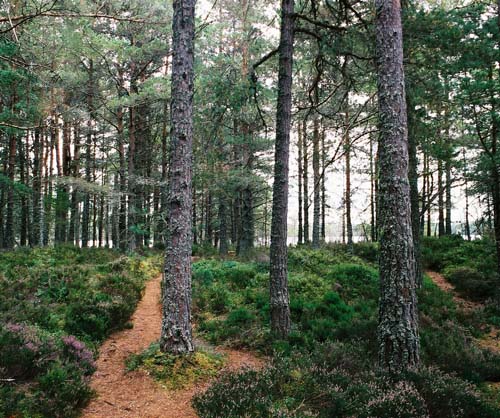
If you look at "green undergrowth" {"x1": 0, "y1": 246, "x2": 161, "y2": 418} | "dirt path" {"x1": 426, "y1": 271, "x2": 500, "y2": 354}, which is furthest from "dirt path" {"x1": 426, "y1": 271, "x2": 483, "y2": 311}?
"green undergrowth" {"x1": 0, "y1": 246, "x2": 161, "y2": 418}

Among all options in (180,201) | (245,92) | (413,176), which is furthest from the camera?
(413,176)

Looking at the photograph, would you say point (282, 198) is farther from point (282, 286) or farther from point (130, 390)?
point (130, 390)

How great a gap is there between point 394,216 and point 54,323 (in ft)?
22.1

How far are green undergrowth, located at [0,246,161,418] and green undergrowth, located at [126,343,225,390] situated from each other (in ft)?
2.75

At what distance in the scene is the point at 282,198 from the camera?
759 centimetres

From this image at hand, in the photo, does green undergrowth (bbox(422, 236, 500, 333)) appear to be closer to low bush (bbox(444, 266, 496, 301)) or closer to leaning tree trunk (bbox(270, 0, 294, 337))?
low bush (bbox(444, 266, 496, 301))

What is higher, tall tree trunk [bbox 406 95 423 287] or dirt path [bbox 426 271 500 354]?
tall tree trunk [bbox 406 95 423 287]

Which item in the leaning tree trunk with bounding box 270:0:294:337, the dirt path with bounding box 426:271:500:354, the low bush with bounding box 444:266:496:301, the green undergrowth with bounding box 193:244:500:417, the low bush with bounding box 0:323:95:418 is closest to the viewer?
the low bush with bounding box 0:323:95:418

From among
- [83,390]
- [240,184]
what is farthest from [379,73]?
[240,184]

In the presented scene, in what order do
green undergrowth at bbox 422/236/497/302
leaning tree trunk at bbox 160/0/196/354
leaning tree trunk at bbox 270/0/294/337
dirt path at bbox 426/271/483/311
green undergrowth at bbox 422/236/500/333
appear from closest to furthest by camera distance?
leaning tree trunk at bbox 160/0/196/354
leaning tree trunk at bbox 270/0/294/337
green undergrowth at bbox 422/236/500/333
dirt path at bbox 426/271/483/311
green undergrowth at bbox 422/236/497/302

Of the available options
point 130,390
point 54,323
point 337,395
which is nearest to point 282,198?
point 337,395

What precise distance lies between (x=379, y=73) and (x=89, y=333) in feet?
24.7

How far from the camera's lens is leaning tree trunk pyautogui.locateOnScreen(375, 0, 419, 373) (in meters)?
4.96

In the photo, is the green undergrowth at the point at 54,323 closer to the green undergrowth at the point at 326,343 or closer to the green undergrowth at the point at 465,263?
the green undergrowth at the point at 326,343
